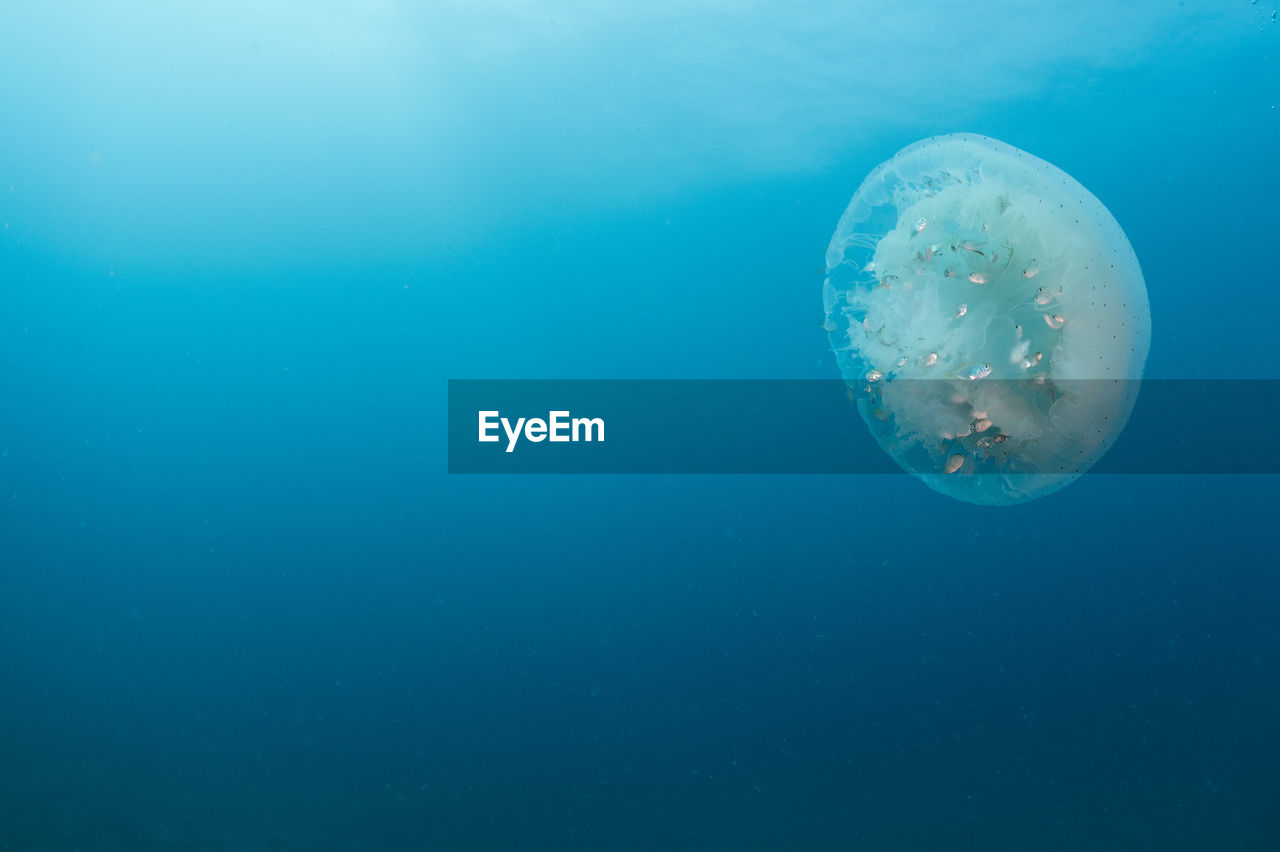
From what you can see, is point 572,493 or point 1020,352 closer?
point 1020,352

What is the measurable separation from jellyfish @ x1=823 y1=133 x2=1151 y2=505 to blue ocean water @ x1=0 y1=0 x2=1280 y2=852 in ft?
6.32

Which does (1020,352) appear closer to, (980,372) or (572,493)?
(980,372)

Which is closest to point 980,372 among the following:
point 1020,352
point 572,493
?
point 1020,352

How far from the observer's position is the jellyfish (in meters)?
2.69

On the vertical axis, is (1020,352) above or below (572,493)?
below

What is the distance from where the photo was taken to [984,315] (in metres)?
2.69

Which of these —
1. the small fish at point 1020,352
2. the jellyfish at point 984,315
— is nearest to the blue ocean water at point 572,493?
the jellyfish at point 984,315

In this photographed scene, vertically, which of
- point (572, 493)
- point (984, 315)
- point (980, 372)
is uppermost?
point (572, 493)

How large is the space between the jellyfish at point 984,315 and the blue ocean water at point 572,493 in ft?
6.32

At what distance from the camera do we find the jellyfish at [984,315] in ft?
8.82

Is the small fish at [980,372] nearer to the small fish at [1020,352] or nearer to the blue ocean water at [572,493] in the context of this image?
the small fish at [1020,352]

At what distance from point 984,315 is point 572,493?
438 centimetres

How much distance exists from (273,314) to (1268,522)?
8508mm

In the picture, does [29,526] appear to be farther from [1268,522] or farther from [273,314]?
[1268,522]
